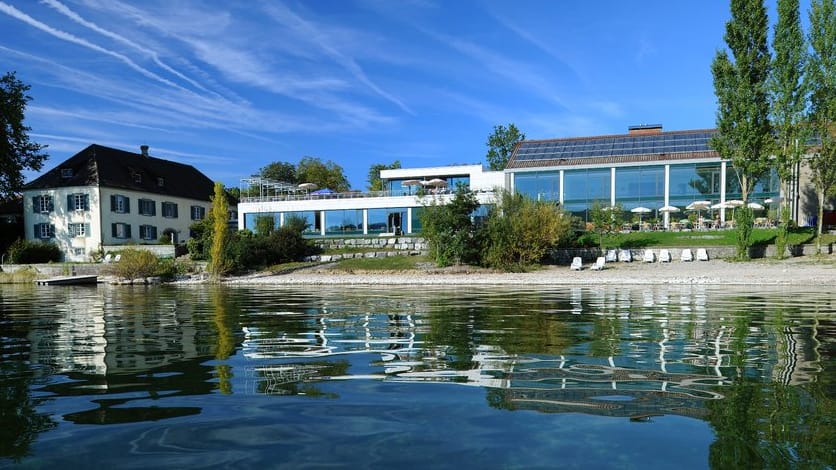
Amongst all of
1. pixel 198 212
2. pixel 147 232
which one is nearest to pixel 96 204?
pixel 147 232

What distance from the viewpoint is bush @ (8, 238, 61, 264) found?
4316 centimetres

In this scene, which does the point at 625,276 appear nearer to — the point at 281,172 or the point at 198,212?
the point at 198,212

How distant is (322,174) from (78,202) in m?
33.3

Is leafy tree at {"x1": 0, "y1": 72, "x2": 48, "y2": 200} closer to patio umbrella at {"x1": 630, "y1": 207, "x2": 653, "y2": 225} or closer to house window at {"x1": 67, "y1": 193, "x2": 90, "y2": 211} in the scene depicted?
house window at {"x1": 67, "y1": 193, "x2": 90, "y2": 211}

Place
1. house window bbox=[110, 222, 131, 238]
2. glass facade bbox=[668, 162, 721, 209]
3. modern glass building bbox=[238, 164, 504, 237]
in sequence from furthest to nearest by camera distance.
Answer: house window bbox=[110, 222, 131, 238] → modern glass building bbox=[238, 164, 504, 237] → glass facade bbox=[668, 162, 721, 209]

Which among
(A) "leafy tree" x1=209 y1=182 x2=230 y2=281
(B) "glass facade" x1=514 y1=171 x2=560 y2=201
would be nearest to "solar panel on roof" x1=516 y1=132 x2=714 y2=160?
(B) "glass facade" x1=514 y1=171 x2=560 y2=201

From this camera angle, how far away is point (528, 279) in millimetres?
27281

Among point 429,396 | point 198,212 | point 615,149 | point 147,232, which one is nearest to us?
point 429,396

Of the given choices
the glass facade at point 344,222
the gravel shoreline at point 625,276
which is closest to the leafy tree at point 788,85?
the gravel shoreline at point 625,276

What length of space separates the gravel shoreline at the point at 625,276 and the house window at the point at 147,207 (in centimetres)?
2513

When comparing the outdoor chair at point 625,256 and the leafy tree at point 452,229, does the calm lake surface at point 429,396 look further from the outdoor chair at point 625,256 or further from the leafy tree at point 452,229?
the outdoor chair at point 625,256

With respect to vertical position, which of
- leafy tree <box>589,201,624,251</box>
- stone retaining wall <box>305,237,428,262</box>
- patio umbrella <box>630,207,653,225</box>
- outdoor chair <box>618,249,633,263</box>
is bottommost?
outdoor chair <box>618,249,633,263</box>

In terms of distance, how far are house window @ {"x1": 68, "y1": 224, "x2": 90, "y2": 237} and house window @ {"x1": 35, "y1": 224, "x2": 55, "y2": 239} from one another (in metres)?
2.12

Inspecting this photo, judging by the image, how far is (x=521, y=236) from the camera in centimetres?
3234
